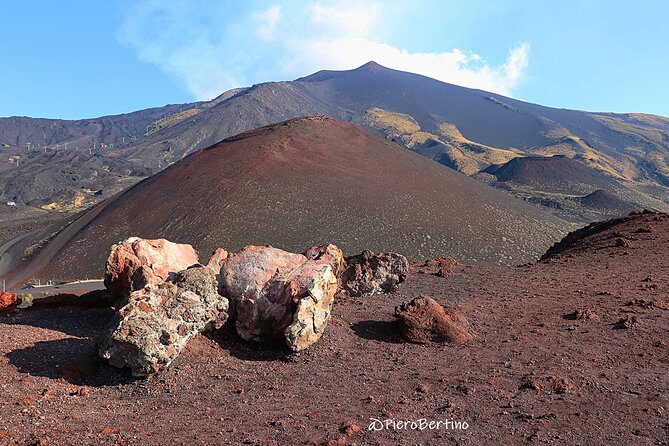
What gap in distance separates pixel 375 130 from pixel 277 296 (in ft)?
402

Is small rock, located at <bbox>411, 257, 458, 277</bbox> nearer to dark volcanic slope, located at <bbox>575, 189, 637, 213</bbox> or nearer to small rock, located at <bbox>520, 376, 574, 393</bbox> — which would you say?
small rock, located at <bbox>520, 376, 574, 393</bbox>

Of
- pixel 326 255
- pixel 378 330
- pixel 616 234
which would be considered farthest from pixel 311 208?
pixel 378 330

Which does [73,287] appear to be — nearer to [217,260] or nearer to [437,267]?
[217,260]

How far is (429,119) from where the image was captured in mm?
145625

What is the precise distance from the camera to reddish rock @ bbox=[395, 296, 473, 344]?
907 centimetres

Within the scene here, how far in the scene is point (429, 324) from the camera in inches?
364

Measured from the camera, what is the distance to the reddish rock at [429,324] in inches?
357

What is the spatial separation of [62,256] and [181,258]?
23004 millimetres

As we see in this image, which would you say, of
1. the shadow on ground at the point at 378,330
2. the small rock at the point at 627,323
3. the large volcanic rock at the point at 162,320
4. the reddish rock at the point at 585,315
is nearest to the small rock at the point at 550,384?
the shadow on ground at the point at 378,330

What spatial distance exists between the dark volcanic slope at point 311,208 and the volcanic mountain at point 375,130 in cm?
4424

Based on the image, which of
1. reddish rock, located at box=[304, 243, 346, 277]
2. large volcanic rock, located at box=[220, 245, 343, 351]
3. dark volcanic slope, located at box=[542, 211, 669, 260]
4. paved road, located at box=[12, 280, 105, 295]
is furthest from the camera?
paved road, located at box=[12, 280, 105, 295]

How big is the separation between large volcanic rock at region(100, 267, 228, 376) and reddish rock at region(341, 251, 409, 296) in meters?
4.68

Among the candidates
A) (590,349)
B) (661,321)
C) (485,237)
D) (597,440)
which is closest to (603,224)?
(485,237)

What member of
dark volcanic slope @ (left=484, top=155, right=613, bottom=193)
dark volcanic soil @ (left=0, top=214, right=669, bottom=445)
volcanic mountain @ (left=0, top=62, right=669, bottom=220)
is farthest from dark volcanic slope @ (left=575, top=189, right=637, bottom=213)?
dark volcanic soil @ (left=0, top=214, right=669, bottom=445)
